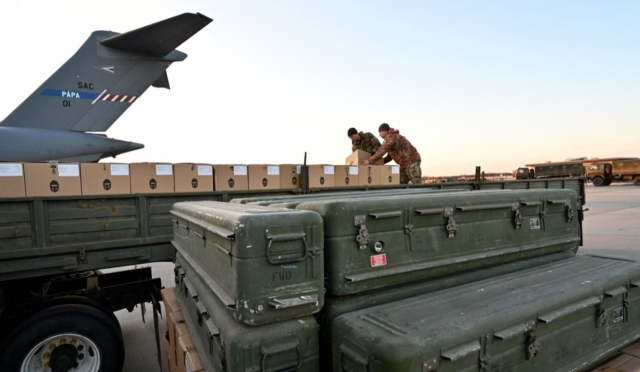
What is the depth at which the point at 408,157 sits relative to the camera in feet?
24.7

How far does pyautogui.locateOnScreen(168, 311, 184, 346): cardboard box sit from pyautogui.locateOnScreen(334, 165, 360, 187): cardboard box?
3253mm

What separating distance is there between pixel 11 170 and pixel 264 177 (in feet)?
9.26

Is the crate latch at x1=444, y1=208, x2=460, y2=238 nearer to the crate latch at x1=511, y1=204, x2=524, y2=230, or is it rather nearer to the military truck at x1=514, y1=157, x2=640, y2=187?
the crate latch at x1=511, y1=204, x2=524, y2=230

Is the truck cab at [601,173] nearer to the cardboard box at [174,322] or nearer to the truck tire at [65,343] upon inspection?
the cardboard box at [174,322]

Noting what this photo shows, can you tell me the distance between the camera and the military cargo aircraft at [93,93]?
6.27 metres

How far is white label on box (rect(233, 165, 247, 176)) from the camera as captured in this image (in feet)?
16.6

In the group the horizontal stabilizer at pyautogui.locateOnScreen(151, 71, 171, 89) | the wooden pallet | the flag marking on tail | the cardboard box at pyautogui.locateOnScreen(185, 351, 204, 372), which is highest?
the horizontal stabilizer at pyautogui.locateOnScreen(151, 71, 171, 89)

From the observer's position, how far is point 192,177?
15.4 feet

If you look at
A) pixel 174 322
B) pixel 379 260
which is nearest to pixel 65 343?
pixel 174 322

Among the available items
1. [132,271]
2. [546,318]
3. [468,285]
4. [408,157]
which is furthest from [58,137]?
[546,318]

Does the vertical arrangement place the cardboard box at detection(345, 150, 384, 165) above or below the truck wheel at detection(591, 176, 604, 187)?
above

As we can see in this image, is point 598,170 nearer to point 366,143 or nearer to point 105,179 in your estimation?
point 366,143

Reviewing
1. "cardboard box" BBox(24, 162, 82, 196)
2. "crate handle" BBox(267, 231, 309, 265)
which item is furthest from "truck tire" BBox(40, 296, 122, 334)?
"crate handle" BBox(267, 231, 309, 265)

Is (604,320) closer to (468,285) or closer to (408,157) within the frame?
(468,285)
